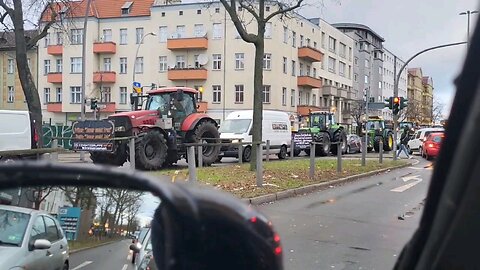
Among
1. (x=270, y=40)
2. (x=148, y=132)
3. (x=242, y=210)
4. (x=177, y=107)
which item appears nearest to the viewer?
(x=242, y=210)

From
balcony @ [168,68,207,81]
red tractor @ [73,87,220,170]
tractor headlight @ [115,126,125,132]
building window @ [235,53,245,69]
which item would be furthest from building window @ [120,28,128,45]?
tractor headlight @ [115,126,125,132]

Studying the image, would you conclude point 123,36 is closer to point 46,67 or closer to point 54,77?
point 54,77

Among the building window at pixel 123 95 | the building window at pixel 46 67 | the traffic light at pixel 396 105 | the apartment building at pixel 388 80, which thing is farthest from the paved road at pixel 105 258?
the apartment building at pixel 388 80

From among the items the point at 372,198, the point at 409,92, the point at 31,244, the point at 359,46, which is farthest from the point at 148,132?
the point at 409,92

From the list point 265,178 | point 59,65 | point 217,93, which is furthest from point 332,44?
point 265,178

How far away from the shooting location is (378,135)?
41156mm

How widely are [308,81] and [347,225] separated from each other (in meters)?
54.6

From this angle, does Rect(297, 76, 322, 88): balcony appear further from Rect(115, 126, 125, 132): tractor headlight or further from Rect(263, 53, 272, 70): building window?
Rect(115, 126, 125, 132): tractor headlight

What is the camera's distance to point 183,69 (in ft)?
186

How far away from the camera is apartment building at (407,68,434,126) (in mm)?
96300

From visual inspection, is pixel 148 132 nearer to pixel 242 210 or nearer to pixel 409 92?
pixel 242 210

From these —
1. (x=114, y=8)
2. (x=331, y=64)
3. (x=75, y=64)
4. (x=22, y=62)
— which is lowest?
(x=22, y=62)

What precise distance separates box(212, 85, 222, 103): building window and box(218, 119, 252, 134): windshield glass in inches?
1145

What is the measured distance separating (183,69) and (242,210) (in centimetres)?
5640
